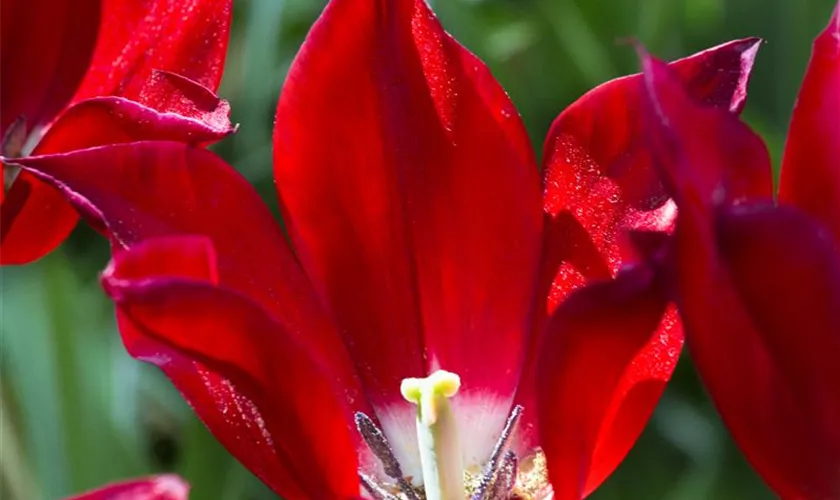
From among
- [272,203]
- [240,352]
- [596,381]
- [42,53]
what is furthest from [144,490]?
[272,203]

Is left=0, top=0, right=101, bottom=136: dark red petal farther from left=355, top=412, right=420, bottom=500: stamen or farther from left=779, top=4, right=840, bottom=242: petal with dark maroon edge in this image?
left=779, top=4, right=840, bottom=242: petal with dark maroon edge

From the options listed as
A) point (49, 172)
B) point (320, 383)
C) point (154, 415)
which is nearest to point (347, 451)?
point (320, 383)

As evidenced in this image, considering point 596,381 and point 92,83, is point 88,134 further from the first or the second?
point 596,381

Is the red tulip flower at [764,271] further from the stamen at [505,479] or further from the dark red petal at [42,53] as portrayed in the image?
the dark red petal at [42,53]

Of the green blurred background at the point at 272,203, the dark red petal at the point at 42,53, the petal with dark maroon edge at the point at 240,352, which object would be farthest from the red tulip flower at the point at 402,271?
the green blurred background at the point at 272,203

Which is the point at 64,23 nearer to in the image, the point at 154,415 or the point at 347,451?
the point at 347,451

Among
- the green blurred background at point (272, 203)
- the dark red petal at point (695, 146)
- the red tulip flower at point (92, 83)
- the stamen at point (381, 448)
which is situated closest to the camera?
the dark red petal at point (695, 146)

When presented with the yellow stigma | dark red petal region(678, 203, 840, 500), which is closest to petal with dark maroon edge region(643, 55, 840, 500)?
dark red petal region(678, 203, 840, 500)
